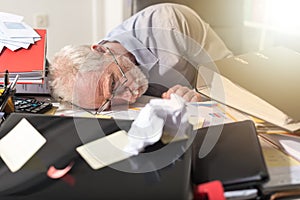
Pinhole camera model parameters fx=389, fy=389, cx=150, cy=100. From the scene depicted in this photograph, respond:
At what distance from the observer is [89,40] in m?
2.86

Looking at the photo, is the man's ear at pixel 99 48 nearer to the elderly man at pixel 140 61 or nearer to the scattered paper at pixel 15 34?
the elderly man at pixel 140 61

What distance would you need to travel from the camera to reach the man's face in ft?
3.43

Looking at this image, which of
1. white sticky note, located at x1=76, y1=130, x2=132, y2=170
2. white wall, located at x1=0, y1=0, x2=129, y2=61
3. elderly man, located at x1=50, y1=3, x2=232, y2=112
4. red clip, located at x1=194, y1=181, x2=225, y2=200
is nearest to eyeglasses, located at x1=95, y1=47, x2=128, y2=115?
elderly man, located at x1=50, y1=3, x2=232, y2=112

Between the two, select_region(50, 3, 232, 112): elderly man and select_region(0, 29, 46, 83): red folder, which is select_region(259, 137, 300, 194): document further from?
select_region(0, 29, 46, 83): red folder

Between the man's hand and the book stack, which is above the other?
the book stack

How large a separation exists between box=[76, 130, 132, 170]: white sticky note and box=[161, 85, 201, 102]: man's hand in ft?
1.25

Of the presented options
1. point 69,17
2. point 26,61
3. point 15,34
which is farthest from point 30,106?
point 69,17

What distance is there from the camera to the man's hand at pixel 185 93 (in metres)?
1.01

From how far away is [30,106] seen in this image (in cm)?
95

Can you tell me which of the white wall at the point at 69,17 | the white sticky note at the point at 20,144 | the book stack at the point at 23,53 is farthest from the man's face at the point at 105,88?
the white wall at the point at 69,17

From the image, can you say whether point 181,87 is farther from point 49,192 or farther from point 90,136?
point 49,192

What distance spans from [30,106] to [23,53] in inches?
7.3

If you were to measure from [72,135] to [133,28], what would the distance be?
885 millimetres

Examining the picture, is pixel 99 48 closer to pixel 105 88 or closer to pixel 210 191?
pixel 105 88
